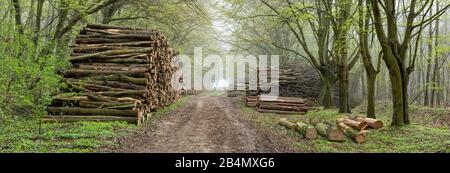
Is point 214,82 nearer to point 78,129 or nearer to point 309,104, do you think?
point 309,104

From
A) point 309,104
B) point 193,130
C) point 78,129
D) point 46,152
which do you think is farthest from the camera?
point 309,104

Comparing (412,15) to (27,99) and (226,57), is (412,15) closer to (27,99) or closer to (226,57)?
(27,99)

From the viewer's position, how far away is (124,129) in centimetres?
1139

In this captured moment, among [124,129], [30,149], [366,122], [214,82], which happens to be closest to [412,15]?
[366,122]

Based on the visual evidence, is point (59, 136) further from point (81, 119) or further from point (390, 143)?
point (390, 143)

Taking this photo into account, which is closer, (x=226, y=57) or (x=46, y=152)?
(x=46, y=152)

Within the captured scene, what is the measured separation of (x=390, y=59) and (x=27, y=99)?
36.7ft

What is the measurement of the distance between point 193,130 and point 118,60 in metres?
4.82

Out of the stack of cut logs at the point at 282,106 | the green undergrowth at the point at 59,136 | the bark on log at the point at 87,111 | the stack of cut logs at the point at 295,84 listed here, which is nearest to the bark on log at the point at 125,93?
the bark on log at the point at 87,111

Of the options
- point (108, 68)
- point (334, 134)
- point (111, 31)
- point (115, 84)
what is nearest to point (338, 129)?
point (334, 134)

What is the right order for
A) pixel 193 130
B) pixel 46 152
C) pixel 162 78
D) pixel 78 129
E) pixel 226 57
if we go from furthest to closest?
pixel 226 57 → pixel 162 78 → pixel 193 130 → pixel 78 129 → pixel 46 152

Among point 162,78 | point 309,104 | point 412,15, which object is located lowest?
point 309,104
